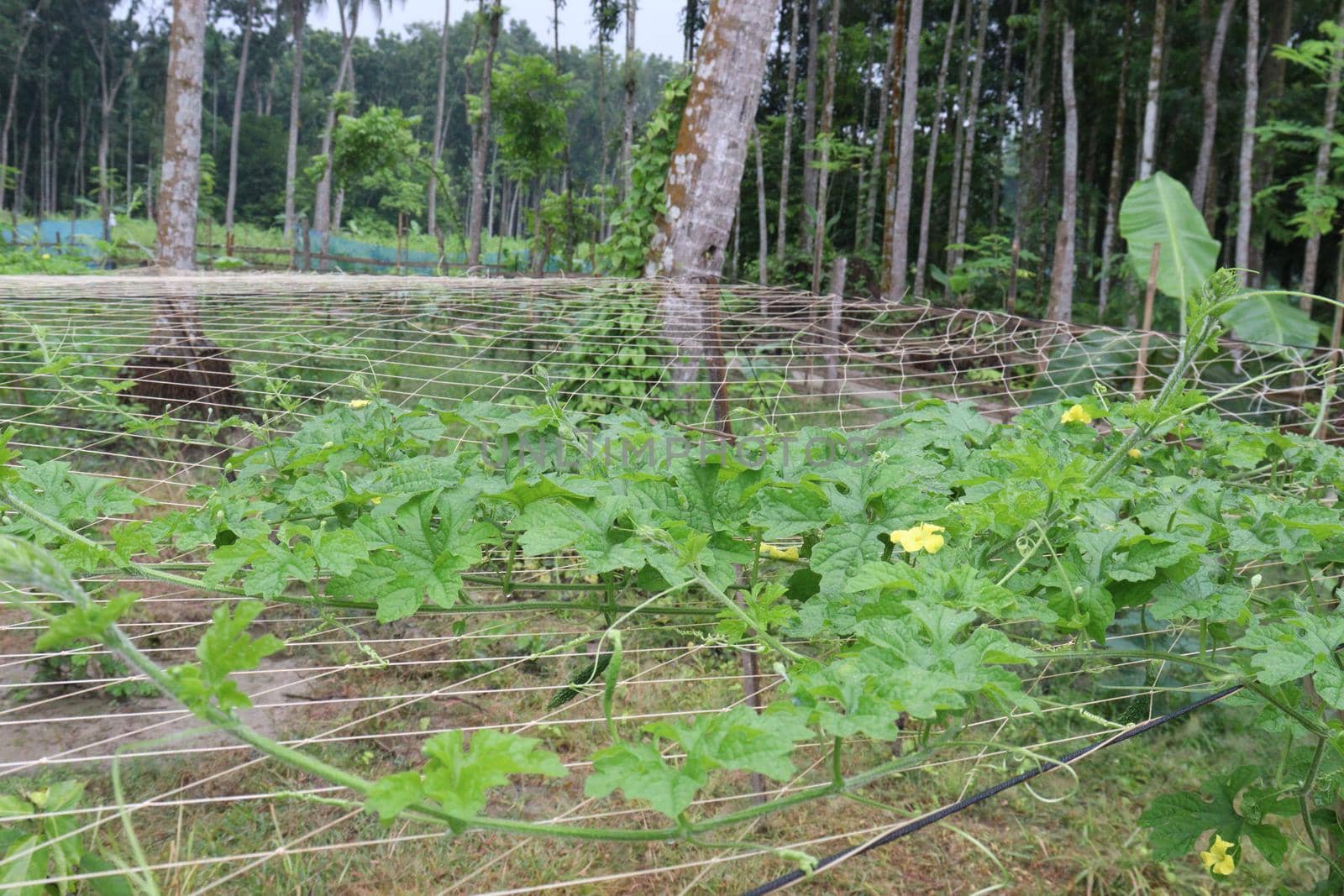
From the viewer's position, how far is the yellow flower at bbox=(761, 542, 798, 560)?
3.28 feet

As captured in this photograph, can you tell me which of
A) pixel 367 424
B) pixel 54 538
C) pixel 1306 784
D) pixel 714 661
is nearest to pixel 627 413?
pixel 367 424

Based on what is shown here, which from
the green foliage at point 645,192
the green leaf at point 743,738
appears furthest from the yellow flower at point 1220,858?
the green foliage at point 645,192

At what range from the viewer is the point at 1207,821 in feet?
3.56

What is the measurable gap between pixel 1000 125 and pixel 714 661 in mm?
13154

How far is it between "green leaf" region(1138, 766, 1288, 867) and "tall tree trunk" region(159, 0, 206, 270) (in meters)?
4.76

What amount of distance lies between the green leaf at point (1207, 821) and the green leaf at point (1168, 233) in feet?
13.9

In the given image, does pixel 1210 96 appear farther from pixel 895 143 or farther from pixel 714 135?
pixel 714 135

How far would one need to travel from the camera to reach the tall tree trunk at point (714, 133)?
336cm

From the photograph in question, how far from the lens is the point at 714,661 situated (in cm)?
255

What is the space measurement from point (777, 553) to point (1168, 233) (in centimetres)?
478

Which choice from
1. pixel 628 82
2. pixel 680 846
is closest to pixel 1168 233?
pixel 680 846

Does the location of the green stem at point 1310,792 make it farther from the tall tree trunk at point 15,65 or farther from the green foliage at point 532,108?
the tall tree trunk at point 15,65

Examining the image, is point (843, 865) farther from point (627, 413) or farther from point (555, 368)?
point (555, 368)

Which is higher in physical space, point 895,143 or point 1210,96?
point 1210,96
